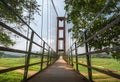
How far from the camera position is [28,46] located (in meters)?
3.20

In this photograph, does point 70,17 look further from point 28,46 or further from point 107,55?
point 107,55

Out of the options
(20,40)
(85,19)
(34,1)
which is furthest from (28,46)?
(85,19)

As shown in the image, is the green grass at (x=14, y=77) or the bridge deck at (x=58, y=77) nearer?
the green grass at (x=14, y=77)

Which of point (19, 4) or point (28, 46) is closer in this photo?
point (28, 46)

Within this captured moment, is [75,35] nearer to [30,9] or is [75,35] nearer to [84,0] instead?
[84,0]

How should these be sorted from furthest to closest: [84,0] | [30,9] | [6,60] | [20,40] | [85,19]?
[85,19] < [84,0] < [30,9] < [20,40] < [6,60]

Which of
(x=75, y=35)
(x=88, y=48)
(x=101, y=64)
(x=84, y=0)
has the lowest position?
(x=101, y=64)

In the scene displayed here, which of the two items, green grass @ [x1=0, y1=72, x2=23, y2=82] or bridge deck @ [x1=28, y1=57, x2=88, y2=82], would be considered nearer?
green grass @ [x1=0, y1=72, x2=23, y2=82]

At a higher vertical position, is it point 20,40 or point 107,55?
point 20,40

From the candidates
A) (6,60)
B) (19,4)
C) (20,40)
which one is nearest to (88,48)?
(20,40)

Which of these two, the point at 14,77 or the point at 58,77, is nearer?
the point at 14,77

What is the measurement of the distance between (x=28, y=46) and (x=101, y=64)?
1.30m

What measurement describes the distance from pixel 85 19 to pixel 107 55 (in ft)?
13.3

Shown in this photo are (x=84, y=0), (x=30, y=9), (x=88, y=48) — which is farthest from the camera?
(x=84, y=0)
